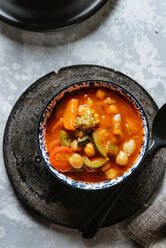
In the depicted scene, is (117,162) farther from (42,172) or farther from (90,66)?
(90,66)

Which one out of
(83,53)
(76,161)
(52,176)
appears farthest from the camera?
(83,53)

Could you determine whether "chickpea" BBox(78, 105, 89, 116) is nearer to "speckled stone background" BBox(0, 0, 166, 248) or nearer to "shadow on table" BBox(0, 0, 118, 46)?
"speckled stone background" BBox(0, 0, 166, 248)

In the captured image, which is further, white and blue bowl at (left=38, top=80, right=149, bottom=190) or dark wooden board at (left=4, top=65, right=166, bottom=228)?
dark wooden board at (left=4, top=65, right=166, bottom=228)

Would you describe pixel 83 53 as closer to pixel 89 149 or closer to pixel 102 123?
pixel 102 123

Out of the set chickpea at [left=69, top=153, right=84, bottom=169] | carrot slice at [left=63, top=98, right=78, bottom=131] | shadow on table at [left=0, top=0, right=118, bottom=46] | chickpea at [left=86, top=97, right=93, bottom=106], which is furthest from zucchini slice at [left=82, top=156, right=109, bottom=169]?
shadow on table at [left=0, top=0, right=118, bottom=46]

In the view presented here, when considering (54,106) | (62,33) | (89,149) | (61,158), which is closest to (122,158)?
(89,149)

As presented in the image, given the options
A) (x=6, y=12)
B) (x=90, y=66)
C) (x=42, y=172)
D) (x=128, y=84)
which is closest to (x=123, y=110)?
(x=128, y=84)
